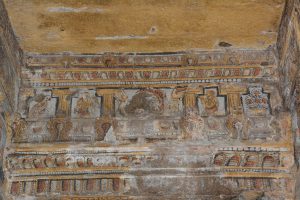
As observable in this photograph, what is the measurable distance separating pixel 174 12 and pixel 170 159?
118 cm

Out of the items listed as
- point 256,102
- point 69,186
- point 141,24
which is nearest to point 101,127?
point 69,186

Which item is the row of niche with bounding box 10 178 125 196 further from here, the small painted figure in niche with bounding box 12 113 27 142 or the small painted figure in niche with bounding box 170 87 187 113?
the small painted figure in niche with bounding box 170 87 187 113

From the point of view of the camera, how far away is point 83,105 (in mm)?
4531

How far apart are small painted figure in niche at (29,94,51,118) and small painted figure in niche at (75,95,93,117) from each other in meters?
0.26

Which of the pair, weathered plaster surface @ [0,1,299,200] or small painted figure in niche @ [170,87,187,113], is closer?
weathered plaster surface @ [0,1,299,200]

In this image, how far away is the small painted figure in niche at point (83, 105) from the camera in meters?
4.49

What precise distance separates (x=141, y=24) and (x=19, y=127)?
1322mm

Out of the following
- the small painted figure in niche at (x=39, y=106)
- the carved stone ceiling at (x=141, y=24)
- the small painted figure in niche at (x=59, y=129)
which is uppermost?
the carved stone ceiling at (x=141, y=24)

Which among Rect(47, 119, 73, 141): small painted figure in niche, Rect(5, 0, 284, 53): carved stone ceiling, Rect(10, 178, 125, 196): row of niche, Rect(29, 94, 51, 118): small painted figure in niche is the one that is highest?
Rect(5, 0, 284, 53): carved stone ceiling

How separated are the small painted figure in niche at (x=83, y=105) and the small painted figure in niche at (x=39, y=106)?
0.87 feet

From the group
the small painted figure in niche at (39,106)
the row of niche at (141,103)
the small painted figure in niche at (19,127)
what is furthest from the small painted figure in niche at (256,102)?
the small painted figure in niche at (19,127)

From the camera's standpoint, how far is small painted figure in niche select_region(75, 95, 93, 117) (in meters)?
4.49

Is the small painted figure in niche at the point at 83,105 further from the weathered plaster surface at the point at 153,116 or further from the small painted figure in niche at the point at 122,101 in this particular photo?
the small painted figure in niche at the point at 122,101

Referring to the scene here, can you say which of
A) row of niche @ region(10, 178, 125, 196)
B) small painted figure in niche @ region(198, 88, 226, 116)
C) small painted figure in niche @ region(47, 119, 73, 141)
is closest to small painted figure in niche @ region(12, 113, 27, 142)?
small painted figure in niche @ region(47, 119, 73, 141)
